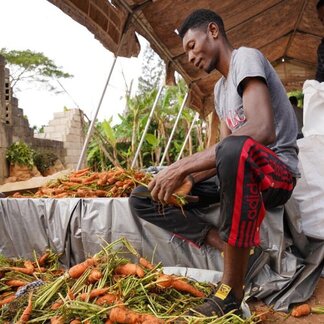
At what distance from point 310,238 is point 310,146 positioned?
0.62 metres

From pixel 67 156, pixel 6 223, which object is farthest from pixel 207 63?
pixel 67 156

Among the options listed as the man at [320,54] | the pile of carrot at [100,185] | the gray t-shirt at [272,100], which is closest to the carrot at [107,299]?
the gray t-shirt at [272,100]

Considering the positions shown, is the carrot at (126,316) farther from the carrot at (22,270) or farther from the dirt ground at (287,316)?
the carrot at (22,270)

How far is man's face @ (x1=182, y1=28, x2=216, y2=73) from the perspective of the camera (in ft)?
6.51

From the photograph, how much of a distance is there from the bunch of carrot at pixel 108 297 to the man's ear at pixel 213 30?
1294mm

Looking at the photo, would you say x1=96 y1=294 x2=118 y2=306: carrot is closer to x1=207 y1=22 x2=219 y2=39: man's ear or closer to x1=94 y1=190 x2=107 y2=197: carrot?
x1=94 y1=190 x2=107 y2=197: carrot

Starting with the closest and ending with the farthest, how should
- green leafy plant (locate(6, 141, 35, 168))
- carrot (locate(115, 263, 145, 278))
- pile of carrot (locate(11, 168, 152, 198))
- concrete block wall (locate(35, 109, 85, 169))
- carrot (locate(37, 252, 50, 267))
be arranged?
1. carrot (locate(115, 263, 145, 278))
2. carrot (locate(37, 252, 50, 267))
3. pile of carrot (locate(11, 168, 152, 198))
4. green leafy plant (locate(6, 141, 35, 168))
5. concrete block wall (locate(35, 109, 85, 169))

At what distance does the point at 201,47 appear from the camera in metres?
1.99

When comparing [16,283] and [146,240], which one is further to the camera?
[146,240]

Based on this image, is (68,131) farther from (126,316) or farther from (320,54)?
(126,316)

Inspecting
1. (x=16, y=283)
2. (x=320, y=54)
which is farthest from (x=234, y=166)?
(x=320, y=54)

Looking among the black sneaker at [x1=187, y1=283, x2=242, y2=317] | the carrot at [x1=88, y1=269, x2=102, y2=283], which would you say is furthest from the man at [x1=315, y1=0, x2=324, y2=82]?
the carrot at [x1=88, y1=269, x2=102, y2=283]

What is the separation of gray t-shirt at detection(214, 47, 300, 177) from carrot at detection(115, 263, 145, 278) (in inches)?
33.0

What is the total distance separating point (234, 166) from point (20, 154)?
11.4 meters
